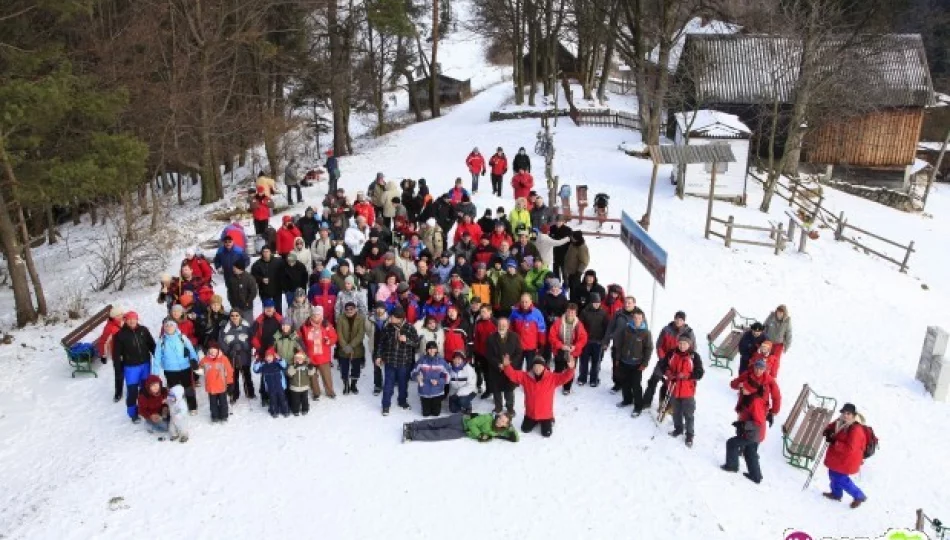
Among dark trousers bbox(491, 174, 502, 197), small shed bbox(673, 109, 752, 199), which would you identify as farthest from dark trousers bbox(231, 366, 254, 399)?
small shed bbox(673, 109, 752, 199)

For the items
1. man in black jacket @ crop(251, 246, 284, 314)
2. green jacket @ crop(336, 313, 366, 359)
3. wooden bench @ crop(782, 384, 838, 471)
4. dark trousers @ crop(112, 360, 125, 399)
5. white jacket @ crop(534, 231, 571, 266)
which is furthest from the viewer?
white jacket @ crop(534, 231, 571, 266)

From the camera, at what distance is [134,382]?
33.3ft

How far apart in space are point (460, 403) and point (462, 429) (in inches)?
21.8

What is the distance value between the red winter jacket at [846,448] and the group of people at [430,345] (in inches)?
1.1

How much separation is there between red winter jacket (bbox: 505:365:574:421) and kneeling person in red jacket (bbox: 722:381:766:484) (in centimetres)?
214

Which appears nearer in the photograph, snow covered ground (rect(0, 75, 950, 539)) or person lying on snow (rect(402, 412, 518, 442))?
snow covered ground (rect(0, 75, 950, 539))

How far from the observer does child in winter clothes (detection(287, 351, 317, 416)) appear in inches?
390

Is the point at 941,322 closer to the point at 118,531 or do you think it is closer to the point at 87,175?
the point at 118,531

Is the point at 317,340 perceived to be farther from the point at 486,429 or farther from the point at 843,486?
the point at 843,486

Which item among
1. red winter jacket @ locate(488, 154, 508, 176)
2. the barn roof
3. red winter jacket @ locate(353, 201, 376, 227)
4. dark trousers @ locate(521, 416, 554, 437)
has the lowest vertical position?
dark trousers @ locate(521, 416, 554, 437)

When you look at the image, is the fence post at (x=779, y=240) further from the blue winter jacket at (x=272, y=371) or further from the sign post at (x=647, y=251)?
the blue winter jacket at (x=272, y=371)

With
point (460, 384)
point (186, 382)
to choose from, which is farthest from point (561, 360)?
point (186, 382)

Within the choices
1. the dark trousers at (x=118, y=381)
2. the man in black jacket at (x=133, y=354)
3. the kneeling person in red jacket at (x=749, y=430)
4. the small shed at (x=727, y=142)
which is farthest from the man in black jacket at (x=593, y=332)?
the small shed at (x=727, y=142)

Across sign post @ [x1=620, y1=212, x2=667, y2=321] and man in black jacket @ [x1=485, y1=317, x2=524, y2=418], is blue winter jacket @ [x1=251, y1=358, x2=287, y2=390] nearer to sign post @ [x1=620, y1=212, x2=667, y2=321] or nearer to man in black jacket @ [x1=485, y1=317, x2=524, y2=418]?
man in black jacket @ [x1=485, y1=317, x2=524, y2=418]
